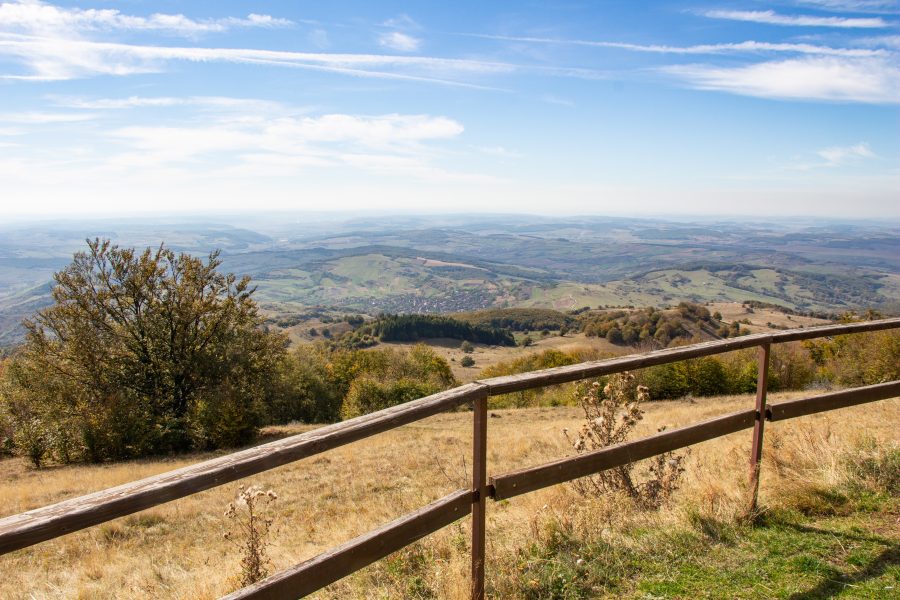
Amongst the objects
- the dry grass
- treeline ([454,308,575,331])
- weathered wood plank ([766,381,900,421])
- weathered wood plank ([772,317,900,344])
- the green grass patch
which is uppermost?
weathered wood plank ([772,317,900,344])

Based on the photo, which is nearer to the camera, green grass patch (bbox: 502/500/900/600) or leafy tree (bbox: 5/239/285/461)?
green grass patch (bbox: 502/500/900/600)

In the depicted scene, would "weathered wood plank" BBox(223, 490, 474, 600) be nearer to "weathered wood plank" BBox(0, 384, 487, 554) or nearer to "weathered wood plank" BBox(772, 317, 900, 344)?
"weathered wood plank" BBox(0, 384, 487, 554)

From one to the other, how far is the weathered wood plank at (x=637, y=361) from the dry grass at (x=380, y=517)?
1.34 meters

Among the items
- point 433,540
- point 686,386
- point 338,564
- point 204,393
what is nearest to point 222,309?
point 204,393

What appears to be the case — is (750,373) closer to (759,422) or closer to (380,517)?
(380,517)

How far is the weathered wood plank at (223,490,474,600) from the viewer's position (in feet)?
7.60

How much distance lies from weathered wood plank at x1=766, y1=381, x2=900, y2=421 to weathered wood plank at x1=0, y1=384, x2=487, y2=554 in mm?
2978

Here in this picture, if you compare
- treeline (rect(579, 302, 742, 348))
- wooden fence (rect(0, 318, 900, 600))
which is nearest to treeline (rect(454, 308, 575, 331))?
treeline (rect(579, 302, 742, 348))

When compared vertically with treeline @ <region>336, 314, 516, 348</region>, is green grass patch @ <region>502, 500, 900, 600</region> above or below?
above

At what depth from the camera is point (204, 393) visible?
23953 mm

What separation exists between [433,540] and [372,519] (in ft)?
8.01

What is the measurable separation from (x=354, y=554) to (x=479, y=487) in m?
0.86

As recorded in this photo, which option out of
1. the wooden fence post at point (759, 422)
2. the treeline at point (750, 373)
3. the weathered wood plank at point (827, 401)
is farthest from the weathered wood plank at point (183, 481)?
the treeline at point (750, 373)

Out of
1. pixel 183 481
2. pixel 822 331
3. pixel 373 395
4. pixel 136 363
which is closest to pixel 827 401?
pixel 822 331
